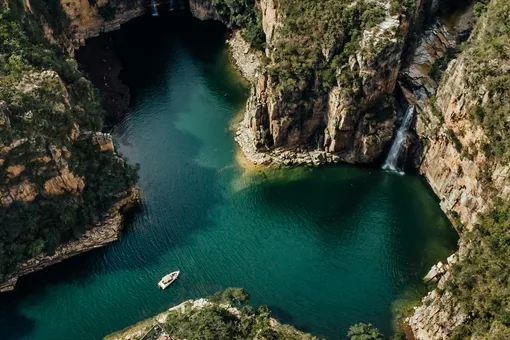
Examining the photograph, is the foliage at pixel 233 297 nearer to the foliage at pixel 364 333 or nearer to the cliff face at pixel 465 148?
the foliage at pixel 364 333

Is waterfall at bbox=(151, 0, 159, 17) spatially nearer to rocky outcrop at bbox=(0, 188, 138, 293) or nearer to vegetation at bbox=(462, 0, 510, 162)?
rocky outcrop at bbox=(0, 188, 138, 293)

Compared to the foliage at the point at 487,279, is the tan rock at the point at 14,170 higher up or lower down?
higher up

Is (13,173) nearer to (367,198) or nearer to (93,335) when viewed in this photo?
(93,335)

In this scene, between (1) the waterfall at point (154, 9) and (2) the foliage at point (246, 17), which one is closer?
(2) the foliage at point (246, 17)

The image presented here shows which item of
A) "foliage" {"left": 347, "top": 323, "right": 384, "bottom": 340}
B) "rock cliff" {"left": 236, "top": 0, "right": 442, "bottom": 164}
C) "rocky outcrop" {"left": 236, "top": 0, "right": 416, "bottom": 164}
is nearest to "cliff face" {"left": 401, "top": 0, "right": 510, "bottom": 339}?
"foliage" {"left": 347, "top": 323, "right": 384, "bottom": 340}

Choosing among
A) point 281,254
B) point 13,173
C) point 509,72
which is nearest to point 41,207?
point 13,173

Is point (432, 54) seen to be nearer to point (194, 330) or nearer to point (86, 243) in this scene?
point (194, 330)

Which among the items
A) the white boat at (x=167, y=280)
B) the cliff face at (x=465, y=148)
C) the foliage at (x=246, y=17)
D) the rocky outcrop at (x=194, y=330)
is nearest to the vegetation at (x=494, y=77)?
the cliff face at (x=465, y=148)
